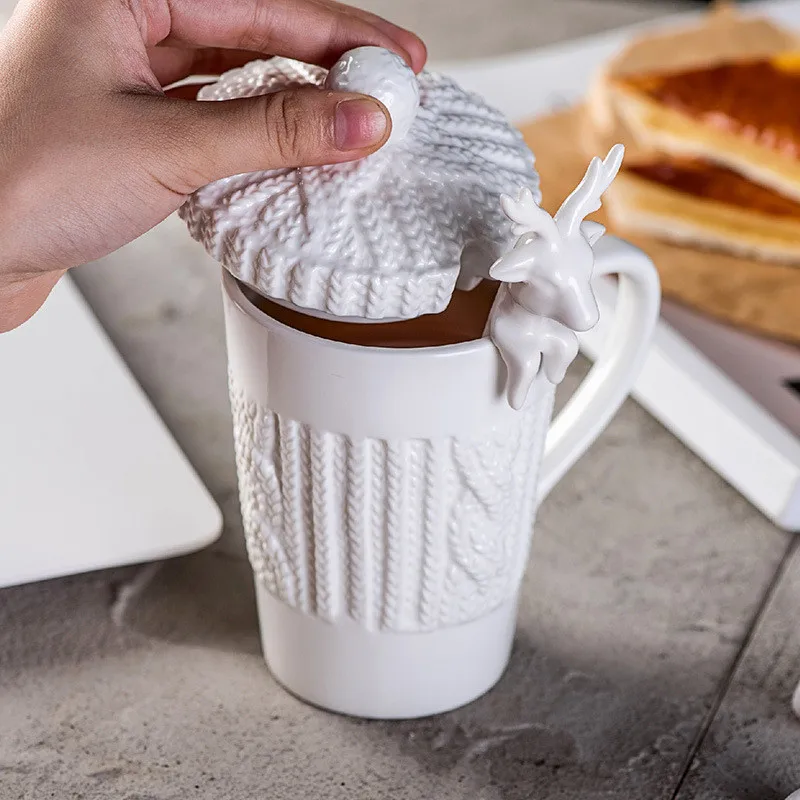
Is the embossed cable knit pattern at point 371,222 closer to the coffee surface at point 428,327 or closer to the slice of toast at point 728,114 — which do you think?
the coffee surface at point 428,327

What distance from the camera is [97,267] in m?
1.05

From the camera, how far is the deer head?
1.65ft

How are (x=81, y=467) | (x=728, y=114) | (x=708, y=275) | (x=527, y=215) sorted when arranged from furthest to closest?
(x=728, y=114) → (x=708, y=275) → (x=81, y=467) → (x=527, y=215)

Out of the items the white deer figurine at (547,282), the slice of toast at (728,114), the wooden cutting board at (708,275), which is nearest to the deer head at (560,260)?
the white deer figurine at (547,282)

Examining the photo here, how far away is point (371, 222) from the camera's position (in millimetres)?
513

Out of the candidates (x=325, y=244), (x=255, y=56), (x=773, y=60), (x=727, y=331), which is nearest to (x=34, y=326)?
(x=255, y=56)

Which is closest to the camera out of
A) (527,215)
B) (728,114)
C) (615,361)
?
(527,215)

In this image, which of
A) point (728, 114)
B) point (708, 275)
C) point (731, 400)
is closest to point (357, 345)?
point (731, 400)

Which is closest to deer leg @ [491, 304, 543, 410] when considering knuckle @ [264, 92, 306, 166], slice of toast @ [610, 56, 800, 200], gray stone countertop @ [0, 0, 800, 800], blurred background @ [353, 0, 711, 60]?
knuckle @ [264, 92, 306, 166]

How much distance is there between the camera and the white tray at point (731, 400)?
0.81 m

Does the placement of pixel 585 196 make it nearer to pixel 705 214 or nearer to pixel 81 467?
pixel 81 467

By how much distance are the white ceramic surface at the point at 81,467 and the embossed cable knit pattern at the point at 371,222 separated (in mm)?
246

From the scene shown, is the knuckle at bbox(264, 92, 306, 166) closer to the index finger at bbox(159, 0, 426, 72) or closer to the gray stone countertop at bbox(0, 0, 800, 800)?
the index finger at bbox(159, 0, 426, 72)

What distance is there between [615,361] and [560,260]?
14 cm
